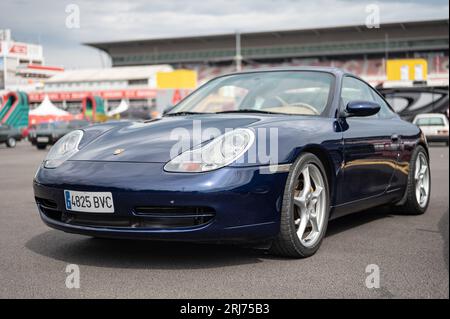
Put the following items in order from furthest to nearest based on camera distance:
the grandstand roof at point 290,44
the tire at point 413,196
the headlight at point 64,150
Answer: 1. the grandstand roof at point 290,44
2. the tire at point 413,196
3. the headlight at point 64,150

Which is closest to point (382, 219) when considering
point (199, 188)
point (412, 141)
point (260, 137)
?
point (412, 141)

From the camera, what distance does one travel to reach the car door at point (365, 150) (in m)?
4.25

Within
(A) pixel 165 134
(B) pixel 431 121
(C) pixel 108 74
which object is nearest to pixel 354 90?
(A) pixel 165 134

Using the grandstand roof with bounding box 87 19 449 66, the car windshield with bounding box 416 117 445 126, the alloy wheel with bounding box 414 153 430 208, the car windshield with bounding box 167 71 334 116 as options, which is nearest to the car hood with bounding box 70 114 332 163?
the car windshield with bounding box 167 71 334 116

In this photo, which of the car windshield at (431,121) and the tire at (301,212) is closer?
the tire at (301,212)

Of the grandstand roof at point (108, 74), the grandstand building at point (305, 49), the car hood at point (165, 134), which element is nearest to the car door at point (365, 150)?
the car hood at point (165, 134)

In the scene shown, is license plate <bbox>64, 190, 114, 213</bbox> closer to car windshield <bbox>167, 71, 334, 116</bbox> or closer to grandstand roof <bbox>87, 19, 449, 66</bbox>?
car windshield <bbox>167, 71, 334, 116</bbox>

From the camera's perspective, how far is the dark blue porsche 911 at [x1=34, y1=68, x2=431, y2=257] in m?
3.27

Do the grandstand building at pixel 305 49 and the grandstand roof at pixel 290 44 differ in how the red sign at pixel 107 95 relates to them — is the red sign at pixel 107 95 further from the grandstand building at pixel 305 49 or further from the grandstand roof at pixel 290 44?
the grandstand roof at pixel 290 44

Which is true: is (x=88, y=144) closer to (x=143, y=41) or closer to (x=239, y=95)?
(x=239, y=95)

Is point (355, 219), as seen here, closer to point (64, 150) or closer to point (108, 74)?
point (64, 150)

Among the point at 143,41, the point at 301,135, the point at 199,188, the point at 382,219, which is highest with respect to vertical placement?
the point at 143,41
